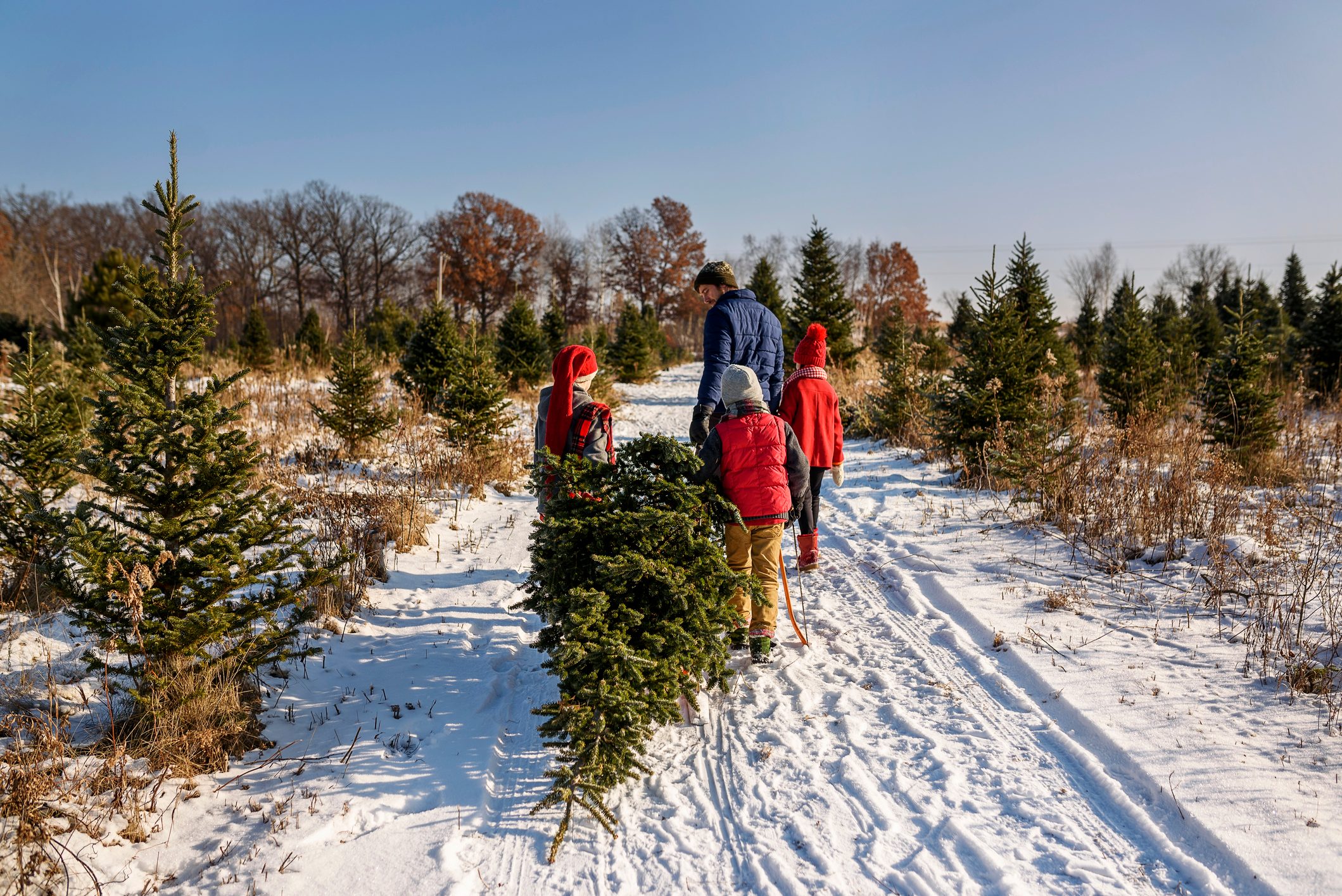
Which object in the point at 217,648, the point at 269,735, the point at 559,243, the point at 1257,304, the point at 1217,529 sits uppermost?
the point at 559,243

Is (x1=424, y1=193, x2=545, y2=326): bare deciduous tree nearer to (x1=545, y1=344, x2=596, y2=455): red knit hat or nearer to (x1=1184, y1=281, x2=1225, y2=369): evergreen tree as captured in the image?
(x1=1184, y1=281, x2=1225, y2=369): evergreen tree

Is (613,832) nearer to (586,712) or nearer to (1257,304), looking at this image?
(586,712)

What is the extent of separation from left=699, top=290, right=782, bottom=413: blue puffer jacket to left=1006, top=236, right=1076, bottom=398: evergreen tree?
7391 millimetres

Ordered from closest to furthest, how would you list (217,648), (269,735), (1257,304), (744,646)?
(269,735) < (217,648) < (744,646) < (1257,304)

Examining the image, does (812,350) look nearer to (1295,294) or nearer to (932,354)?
(932,354)

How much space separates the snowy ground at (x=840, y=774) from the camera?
8.74 feet

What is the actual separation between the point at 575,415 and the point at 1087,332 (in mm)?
27641

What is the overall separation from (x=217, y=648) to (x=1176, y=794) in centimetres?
518

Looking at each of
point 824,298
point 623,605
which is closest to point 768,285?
point 824,298

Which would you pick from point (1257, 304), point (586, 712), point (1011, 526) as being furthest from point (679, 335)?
point (586, 712)

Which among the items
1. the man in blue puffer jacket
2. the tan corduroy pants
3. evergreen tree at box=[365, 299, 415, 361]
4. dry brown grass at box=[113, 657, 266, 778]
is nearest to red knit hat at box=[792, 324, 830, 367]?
the man in blue puffer jacket

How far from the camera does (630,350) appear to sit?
23562 mm

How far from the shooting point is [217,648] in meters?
4.14

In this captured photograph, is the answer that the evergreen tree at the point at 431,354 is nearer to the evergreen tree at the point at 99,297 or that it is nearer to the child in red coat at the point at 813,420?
the child in red coat at the point at 813,420
